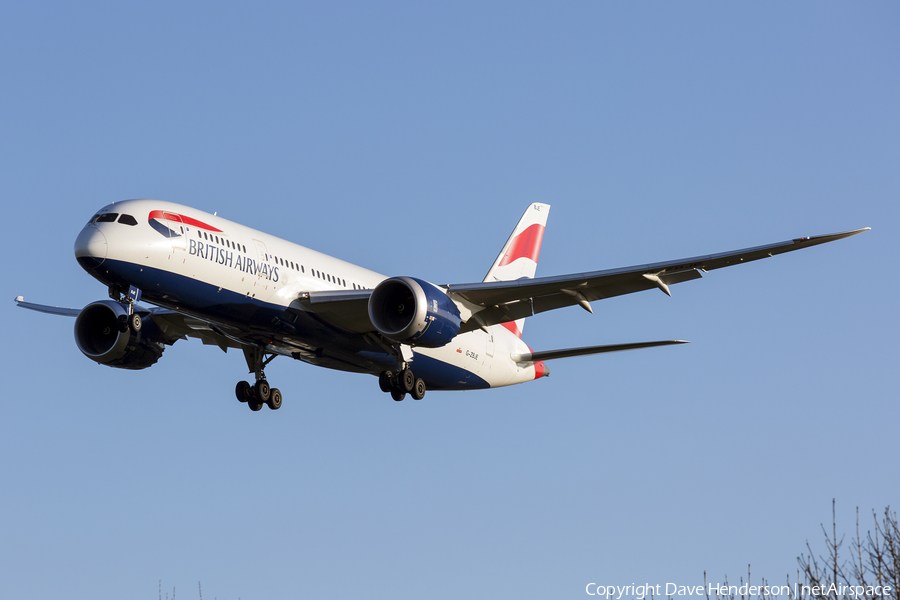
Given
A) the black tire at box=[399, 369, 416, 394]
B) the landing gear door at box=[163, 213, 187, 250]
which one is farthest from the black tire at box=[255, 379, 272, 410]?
the landing gear door at box=[163, 213, 187, 250]

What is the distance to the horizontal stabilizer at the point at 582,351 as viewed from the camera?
2889 cm

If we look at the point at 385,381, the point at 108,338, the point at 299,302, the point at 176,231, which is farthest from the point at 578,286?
the point at 108,338

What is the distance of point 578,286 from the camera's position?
27.7 m

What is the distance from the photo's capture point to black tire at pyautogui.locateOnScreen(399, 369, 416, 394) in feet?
98.6

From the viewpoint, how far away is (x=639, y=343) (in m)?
29.4

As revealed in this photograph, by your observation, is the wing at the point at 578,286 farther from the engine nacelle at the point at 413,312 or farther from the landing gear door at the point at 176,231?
the landing gear door at the point at 176,231

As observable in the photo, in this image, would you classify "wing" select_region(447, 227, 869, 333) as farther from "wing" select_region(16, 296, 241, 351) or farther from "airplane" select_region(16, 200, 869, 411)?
"wing" select_region(16, 296, 241, 351)

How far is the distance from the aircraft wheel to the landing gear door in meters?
8.70

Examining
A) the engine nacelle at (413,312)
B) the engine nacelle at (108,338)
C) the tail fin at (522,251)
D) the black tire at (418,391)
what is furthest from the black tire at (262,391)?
the tail fin at (522,251)

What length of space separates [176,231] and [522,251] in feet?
59.3

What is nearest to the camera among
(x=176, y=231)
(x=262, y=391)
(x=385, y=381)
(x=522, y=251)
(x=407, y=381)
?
(x=176, y=231)

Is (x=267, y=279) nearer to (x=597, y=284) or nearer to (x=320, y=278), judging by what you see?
(x=320, y=278)

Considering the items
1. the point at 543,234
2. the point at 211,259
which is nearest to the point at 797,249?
the point at 211,259

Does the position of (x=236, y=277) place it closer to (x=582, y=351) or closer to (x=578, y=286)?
(x=578, y=286)
